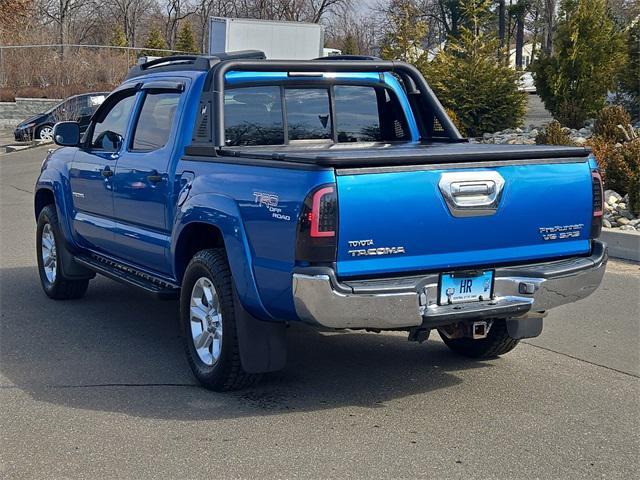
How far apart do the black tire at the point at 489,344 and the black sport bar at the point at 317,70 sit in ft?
5.16

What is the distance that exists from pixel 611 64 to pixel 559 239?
14166mm

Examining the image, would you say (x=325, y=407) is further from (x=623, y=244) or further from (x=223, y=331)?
(x=623, y=244)

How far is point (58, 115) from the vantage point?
28734 mm

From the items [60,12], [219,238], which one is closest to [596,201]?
[219,238]

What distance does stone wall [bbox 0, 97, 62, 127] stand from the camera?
117 ft

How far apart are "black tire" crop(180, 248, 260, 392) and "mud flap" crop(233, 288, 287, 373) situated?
6 centimetres

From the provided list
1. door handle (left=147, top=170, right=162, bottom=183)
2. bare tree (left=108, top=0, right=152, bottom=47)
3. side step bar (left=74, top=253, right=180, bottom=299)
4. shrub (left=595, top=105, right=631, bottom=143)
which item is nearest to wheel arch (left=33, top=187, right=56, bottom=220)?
side step bar (left=74, top=253, right=180, bottom=299)

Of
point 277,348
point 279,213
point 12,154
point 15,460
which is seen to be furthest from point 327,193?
point 12,154

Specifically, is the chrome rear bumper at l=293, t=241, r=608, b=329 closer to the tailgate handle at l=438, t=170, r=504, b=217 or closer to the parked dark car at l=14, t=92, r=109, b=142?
the tailgate handle at l=438, t=170, r=504, b=217

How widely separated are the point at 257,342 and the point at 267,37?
651 inches

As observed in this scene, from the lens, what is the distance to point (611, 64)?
60.6ft

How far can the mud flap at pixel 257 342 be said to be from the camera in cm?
536

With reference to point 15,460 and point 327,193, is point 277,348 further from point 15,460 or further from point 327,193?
point 15,460

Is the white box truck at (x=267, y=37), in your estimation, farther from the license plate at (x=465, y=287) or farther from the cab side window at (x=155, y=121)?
the license plate at (x=465, y=287)
